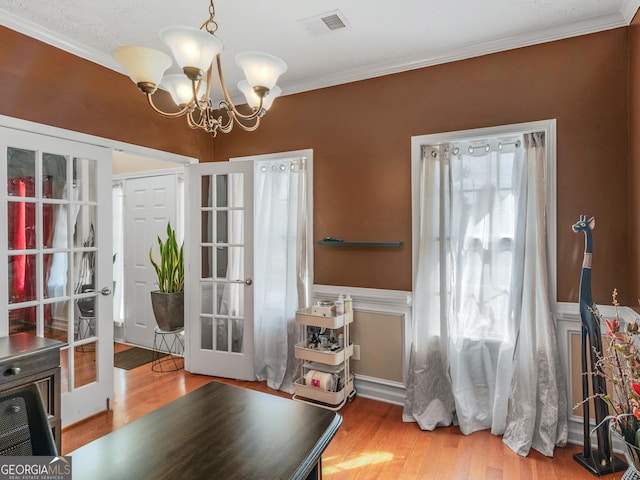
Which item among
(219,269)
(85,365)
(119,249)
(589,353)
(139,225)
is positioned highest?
(139,225)

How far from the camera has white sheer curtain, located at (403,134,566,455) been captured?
7.94 ft

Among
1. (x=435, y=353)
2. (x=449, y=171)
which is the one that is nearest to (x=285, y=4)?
(x=449, y=171)

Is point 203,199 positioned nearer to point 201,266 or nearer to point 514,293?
point 201,266

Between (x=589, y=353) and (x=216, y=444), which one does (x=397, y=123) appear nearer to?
(x=589, y=353)

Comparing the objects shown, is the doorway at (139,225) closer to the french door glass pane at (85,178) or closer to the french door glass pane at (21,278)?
the french door glass pane at (85,178)

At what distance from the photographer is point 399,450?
2395mm

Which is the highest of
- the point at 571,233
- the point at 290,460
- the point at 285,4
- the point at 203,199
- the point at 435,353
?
the point at 285,4

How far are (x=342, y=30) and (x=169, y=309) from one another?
298cm

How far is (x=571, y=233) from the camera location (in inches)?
→ 95.6

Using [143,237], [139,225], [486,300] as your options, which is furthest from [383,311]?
[139,225]

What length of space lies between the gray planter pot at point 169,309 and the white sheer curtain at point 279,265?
0.92m

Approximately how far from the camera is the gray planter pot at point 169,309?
3.76 m

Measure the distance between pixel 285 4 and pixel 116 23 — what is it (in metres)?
1.13

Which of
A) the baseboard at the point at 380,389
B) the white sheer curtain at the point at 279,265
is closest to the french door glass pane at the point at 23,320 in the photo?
the white sheer curtain at the point at 279,265
